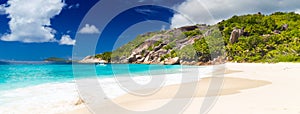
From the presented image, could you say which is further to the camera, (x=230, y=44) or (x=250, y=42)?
(x=230, y=44)

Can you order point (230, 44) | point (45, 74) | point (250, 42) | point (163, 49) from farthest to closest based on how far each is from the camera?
point (163, 49) → point (230, 44) → point (250, 42) → point (45, 74)

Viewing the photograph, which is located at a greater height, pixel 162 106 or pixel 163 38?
pixel 163 38

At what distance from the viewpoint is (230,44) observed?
59.4 metres

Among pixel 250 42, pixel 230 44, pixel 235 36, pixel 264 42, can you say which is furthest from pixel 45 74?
pixel 235 36

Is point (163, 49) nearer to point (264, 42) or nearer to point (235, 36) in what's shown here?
point (235, 36)

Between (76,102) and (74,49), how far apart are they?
21.8 feet

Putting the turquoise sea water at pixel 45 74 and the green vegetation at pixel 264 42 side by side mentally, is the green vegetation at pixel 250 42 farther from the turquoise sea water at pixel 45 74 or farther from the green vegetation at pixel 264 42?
the turquoise sea water at pixel 45 74

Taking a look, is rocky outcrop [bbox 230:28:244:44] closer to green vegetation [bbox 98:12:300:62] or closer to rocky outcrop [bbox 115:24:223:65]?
green vegetation [bbox 98:12:300:62]

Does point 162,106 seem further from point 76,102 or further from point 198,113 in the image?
point 76,102

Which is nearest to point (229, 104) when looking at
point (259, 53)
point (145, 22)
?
point (145, 22)

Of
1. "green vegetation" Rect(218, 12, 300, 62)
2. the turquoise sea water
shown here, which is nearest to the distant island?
"green vegetation" Rect(218, 12, 300, 62)

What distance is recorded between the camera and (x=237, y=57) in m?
51.8

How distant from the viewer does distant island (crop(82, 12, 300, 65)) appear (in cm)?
Answer: 4609

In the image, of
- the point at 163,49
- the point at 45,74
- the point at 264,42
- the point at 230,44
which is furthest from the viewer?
the point at 163,49
